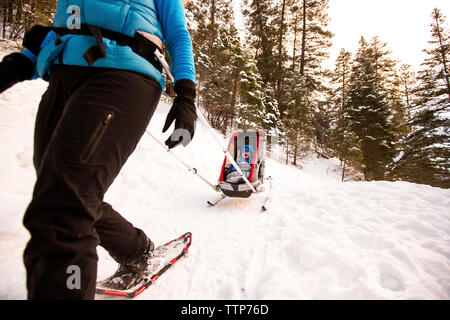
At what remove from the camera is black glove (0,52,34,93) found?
3.32 ft

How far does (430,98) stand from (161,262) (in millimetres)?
17542

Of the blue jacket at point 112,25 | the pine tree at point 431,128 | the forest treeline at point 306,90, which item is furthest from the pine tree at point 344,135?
the blue jacket at point 112,25

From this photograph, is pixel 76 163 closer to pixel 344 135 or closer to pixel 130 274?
pixel 130 274

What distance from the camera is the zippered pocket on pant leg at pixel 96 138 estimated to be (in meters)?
0.76

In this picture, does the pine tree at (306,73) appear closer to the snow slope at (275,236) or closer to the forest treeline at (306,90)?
the forest treeline at (306,90)

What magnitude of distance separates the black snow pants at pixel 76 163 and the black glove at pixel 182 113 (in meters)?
0.15

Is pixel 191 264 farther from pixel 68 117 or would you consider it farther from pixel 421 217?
pixel 421 217

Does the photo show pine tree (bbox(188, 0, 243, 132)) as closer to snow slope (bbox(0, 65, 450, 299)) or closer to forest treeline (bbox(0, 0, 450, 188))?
forest treeline (bbox(0, 0, 450, 188))

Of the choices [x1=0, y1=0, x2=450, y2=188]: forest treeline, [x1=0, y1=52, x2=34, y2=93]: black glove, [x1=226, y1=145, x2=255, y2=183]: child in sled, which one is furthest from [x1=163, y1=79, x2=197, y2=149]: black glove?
[x1=0, y1=0, x2=450, y2=188]: forest treeline

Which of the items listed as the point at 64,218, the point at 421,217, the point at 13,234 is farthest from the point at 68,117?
the point at 421,217

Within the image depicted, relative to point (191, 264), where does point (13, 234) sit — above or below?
→ above

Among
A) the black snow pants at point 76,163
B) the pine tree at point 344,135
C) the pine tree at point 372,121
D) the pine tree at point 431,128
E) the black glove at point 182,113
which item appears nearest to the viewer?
the black snow pants at point 76,163
